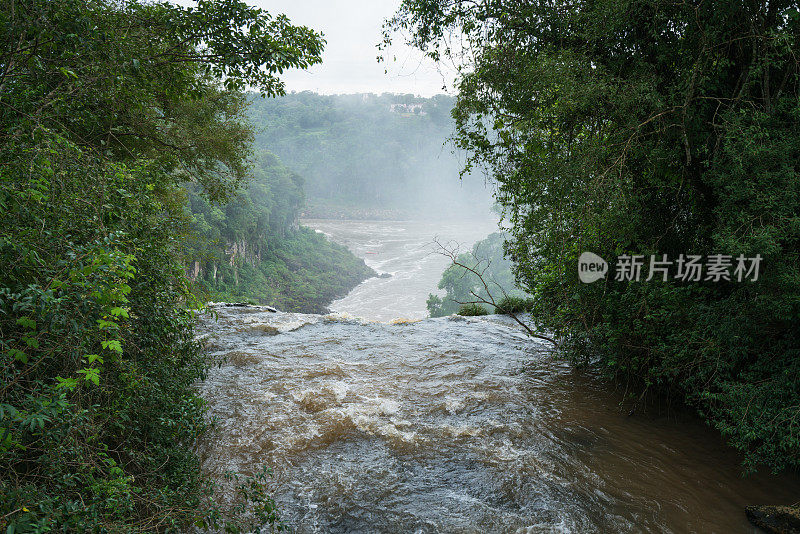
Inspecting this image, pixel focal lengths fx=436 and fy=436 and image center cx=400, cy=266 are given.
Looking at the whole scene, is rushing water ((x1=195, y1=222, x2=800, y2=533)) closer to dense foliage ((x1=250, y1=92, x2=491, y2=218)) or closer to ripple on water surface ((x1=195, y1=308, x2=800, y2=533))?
ripple on water surface ((x1=195, y1=308, x2=800, y2=533))

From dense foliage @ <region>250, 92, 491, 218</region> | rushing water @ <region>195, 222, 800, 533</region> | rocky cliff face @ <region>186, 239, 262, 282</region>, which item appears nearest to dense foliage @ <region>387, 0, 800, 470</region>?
rushing water @ <region>195, 222, 800, 533</region>

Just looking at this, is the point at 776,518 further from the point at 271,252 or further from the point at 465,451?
the point at 271,252

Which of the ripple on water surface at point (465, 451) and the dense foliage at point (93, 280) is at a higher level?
the dense foliage at point (93, 280)

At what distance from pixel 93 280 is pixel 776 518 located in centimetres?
679

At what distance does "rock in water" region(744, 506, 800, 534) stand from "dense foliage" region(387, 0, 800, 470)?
44cm

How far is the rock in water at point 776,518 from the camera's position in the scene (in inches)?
175

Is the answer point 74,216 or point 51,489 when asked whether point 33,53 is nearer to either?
point 74,216

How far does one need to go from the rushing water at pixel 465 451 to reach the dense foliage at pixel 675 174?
732 mm

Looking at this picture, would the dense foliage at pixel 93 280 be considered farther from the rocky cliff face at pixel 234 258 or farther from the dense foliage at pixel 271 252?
the rocky cliff face at pixel 234 258

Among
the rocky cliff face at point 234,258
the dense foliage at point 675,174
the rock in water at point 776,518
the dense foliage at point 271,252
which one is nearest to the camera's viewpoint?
the rock in water at point 776,518

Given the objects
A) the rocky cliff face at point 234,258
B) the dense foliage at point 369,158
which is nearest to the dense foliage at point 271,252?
the rocky cliff face at point 234,258

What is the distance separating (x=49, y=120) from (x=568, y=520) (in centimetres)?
661

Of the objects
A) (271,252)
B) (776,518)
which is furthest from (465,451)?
(271,252)

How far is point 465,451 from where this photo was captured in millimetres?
6156
